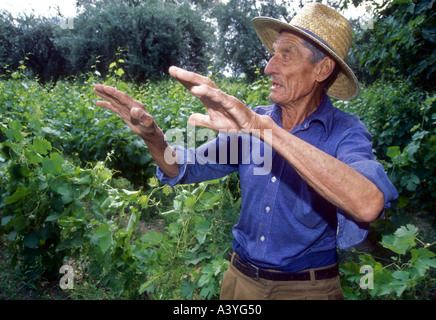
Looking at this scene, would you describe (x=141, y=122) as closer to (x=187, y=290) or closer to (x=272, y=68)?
(x=272, y=68)

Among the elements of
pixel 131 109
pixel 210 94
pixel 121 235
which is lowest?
pixel 121 235

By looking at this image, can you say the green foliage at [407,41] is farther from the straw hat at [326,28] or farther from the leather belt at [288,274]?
the leather belt at [288,274]

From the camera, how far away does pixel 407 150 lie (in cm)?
312

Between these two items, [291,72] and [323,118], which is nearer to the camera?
[323,118]

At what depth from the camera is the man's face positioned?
1.76 meters

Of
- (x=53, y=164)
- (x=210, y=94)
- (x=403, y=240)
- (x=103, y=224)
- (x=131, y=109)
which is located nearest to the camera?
(x=210, y=94)

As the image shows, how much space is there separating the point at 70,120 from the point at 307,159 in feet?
15.9

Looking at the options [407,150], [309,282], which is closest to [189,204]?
[309,282]

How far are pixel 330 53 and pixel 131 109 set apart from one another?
1.02 metres

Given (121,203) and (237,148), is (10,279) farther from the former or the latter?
(237,148)

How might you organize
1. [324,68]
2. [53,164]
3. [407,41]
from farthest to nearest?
[407,41] → [53,164] → [324,68]

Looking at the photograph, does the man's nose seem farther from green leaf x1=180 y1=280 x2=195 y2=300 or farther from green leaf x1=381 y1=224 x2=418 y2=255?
green leaf x1=180 y1=280 x2=195 y2=300

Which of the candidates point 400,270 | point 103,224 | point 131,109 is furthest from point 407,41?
point 103,224

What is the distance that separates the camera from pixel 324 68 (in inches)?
71.9
